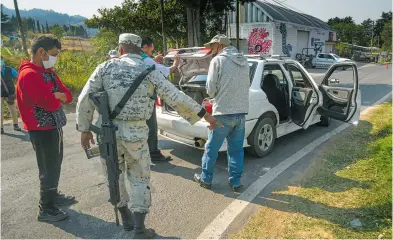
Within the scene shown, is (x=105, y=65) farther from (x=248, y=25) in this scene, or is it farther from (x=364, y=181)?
(x=248, y=25)

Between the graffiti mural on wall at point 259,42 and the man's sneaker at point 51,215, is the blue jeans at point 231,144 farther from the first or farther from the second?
the graffiti mural on wall at point 259,42

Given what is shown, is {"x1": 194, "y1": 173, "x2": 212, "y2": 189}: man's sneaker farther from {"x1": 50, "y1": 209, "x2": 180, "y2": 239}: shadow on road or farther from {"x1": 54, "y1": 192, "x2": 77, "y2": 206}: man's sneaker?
{"x1": 54, "y1": 192, "x2": 77, "y2": 206}: man's sneaker

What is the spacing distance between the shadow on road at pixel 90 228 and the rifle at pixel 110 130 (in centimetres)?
53

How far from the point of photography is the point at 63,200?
362 cm

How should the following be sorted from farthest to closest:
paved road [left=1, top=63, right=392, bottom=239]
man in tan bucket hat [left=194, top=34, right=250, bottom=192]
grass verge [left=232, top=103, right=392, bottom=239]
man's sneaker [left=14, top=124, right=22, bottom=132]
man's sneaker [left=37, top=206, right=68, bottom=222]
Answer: man's sneaker [left=14, top=124, right=22, bottom=132]
man in tan bucket hat [left=194, top=34, right=250, bottom=192]
man's sneaker [left=37, top=206, right=68, bottom=222]
paved road [left=1, top=63, right=392, bottom=239]
grass verge [left=232, top=103, right=392, bottom=239]

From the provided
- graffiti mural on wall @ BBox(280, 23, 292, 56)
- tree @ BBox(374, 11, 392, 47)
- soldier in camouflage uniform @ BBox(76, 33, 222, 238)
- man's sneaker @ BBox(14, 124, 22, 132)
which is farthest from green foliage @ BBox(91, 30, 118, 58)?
tree @ BBox(374, 11, 392, 47)

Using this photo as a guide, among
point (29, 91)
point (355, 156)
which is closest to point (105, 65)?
point (29, 91)

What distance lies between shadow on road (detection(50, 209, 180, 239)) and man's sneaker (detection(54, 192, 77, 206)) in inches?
11.4

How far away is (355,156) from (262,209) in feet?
7.56

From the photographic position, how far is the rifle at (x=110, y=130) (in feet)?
8.43

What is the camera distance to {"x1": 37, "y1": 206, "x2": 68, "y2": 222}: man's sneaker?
127 inches

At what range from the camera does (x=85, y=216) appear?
10.9 ft

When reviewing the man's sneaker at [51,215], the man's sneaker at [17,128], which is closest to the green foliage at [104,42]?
the man's sneaker at [17,128]

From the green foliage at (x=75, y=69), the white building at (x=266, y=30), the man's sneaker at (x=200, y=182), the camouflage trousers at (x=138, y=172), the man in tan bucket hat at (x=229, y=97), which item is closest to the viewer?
the camouflage trousers at (x=138, y=172)
